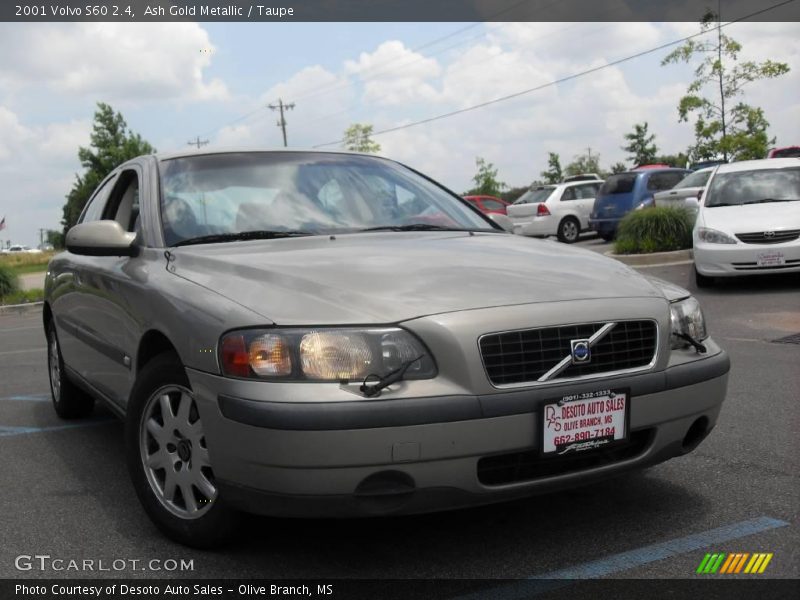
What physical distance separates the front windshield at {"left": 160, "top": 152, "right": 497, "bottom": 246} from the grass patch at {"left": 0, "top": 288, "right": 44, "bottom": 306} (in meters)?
16.2

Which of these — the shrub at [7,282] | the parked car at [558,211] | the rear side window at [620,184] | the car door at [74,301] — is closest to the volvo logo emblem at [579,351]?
the car door at [74,301]

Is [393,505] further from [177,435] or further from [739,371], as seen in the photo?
[739,371]

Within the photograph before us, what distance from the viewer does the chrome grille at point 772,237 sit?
34.8 feet

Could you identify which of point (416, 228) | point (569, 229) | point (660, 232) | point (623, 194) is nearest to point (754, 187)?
point (660, 232)

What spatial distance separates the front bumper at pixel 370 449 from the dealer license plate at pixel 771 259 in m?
8.46

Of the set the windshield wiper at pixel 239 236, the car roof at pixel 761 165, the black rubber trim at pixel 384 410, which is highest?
the car roof at pixel 761 165

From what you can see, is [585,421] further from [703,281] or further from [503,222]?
[703,281]

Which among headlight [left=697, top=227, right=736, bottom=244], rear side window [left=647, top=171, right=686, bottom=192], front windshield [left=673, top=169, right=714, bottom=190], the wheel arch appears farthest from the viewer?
rear side window [left=647, top=171, right=686, bottom=192]

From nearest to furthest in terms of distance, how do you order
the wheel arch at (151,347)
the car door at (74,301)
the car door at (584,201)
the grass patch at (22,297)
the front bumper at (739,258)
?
1. the wheel arch at (151,347)
2. the car door at (74,301)
3. the front bumper at (739,258)
4. the grass patch at (22,297)
5. the car door at (584,201)

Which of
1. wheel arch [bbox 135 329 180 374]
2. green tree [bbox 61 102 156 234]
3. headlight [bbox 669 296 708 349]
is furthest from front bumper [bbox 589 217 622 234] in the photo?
green tree [bbox 61 102 156 234]

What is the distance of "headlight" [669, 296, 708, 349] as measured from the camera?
11.0 ft

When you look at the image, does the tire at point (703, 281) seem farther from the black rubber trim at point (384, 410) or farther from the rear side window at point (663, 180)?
the rear side window at point (663, 180)

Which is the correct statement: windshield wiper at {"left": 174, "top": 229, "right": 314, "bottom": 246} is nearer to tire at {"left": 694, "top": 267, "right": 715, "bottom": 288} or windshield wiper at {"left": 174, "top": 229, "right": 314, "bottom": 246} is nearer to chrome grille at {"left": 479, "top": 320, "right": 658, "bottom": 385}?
chrome grille at {"left": 479, "top": 320, "right": 658, "bottom": 385}

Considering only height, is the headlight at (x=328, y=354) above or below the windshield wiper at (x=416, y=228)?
below
